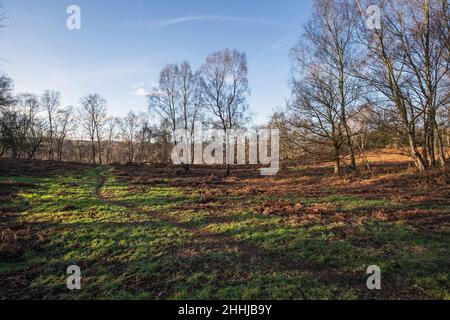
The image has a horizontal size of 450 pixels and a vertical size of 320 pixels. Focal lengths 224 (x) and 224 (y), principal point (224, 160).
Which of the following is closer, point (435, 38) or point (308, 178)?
point (435, 38)

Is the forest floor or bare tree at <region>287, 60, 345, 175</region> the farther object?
bare tree at <region>287, 60, 345, 175</region>

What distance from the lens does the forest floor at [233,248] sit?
4.55 meters

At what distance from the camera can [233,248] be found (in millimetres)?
6383

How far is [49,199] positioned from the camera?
13156 millimetres

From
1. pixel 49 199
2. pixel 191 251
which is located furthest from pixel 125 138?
pixel 191 251

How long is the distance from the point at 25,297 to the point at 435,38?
2182cm

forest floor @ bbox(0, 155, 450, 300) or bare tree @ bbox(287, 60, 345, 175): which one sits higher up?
bare tree @ bbox(287, 60, 345, 175)

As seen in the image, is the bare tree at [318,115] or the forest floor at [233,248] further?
the bare tree at [318,115]

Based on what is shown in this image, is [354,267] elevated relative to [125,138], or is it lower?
lower

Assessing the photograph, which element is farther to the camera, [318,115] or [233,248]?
[318,115]

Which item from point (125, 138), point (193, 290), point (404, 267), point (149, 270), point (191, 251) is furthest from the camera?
point (125, 138)

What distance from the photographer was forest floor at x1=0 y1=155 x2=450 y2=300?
14.9 feet

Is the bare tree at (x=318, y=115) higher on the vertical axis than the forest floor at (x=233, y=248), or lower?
higher

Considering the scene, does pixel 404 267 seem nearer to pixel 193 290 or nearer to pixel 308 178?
pixel 193 290
